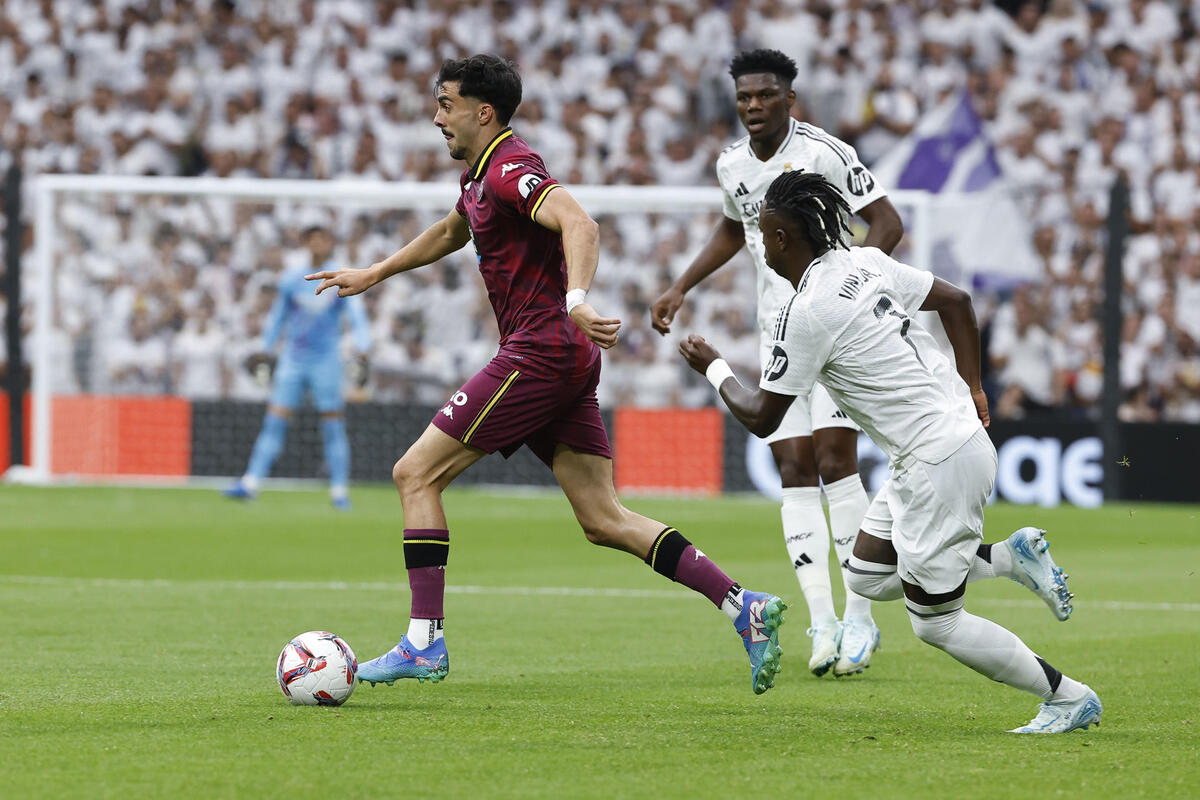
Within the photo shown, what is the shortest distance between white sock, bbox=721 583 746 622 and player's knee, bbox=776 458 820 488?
4.29 feet

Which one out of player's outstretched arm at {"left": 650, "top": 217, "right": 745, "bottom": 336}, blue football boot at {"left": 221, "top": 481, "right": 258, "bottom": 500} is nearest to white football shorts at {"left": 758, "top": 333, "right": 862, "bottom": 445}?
player's outstretched arm at {"left": 650, "top": 217, "right": 745, "bottom": 336}

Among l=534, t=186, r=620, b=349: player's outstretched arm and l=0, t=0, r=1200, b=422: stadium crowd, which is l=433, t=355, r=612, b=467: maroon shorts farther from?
l=0, t=0, r=1200, b=422: stadium crowd

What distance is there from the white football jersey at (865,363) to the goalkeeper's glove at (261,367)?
1216 cm

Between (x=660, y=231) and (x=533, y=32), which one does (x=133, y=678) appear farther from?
(x=533, y=32)

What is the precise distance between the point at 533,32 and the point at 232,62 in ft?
13.0

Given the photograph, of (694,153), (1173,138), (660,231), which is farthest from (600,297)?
(1173,138)

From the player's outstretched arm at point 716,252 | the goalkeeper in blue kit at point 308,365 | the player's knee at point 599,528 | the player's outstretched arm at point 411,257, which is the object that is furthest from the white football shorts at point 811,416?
the goalkeeper in blue kit at point 308,365

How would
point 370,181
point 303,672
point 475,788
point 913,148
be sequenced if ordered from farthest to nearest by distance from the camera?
point 370,181 < point 913,148 < point 303,672 < point 475,788

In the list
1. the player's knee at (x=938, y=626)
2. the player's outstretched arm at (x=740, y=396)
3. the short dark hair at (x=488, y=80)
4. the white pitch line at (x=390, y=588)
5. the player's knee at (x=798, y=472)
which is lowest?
the white pitch line at (x=390, y=588)

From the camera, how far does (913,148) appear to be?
19672mm

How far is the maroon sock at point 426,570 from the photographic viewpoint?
20.7ft

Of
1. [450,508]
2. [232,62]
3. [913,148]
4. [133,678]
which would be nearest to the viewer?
[133,678]

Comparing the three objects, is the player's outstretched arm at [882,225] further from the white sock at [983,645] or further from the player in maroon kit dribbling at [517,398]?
the white sock at [983,645]

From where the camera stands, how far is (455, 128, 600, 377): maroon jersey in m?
6.43
